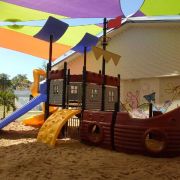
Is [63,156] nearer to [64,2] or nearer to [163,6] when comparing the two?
[64,2]

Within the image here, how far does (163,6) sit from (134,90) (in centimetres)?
542

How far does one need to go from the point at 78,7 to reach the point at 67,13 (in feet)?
2.94

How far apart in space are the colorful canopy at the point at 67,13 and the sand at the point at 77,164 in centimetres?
497

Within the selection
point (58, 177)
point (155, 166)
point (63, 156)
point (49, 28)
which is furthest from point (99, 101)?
point (58, 177)

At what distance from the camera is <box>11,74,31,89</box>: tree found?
85.2 meters

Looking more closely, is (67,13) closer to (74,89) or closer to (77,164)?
(74,89)

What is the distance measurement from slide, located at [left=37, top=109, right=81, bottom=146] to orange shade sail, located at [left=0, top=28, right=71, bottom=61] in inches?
317

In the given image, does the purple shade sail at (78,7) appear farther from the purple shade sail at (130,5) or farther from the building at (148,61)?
the building at (148,61)

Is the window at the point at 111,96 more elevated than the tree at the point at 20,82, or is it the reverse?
the tree at the point at 20,82

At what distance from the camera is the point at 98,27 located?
49.5ft

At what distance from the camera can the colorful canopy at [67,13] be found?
1032cm

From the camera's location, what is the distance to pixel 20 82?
89688 mm

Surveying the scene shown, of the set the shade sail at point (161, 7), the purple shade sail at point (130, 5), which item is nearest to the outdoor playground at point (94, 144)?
the purple shade sail at point (130, 5)

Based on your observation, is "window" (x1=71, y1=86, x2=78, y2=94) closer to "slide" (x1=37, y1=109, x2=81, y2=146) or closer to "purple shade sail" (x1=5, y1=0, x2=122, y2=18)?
"slide" (x1=37, y1=109, x2=81, y2=146)
